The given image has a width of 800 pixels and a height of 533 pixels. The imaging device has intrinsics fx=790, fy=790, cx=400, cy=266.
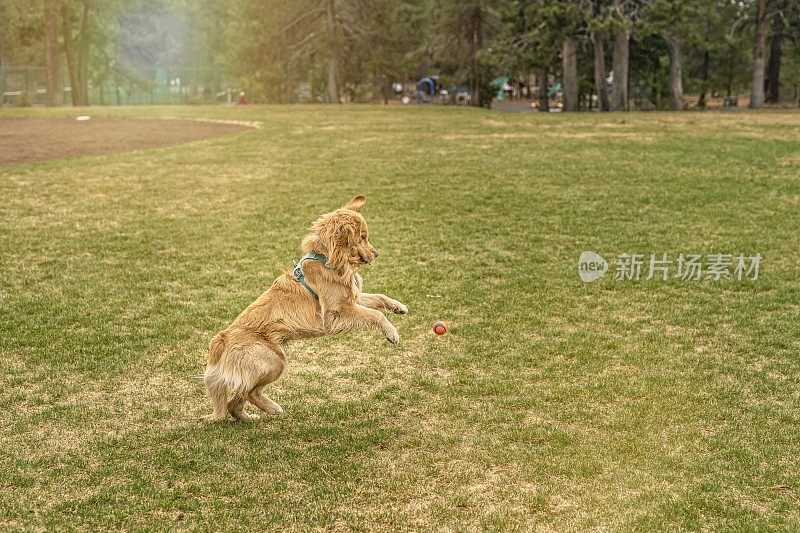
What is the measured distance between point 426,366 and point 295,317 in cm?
200

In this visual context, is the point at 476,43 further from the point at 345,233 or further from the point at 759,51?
the point at 345,233

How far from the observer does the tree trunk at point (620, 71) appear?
140 ft

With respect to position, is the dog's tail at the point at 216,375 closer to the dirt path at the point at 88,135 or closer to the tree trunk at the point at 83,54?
the dirt path at the point at 88,135

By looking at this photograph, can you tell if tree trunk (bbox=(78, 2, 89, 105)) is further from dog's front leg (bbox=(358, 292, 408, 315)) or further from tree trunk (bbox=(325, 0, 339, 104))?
dog's front leg (bbox=(358, 292, 408, 315))

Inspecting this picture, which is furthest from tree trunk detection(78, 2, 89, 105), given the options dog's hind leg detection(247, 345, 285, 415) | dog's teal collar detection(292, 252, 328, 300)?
dog's hind leg detection(247, 345, 285, 415)

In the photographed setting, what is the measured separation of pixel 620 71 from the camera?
43344 millimetres

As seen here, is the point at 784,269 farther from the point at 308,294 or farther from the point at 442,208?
the point at 308,294

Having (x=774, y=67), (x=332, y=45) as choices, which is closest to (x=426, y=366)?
(x=332, y=45)

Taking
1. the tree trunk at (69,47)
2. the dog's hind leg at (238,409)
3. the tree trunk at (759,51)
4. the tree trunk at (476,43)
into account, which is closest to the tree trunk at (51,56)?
the tree trunk at (69,47)

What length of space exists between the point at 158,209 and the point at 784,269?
10598 millimetres

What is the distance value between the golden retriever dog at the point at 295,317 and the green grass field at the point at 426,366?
436mm

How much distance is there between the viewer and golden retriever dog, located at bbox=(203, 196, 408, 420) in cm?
588

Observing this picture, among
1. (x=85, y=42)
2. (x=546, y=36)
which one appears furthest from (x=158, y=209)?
(x=85, y=42)

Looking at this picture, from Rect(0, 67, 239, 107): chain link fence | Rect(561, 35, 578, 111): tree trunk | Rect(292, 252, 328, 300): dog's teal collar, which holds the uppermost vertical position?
Rect(0, 67, 239, 107): chain link fence
